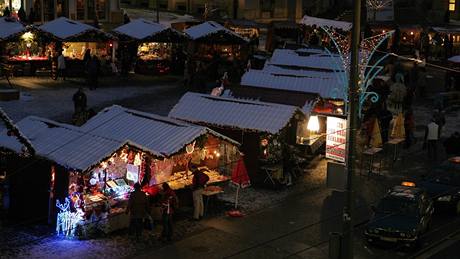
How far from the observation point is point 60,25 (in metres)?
37.0

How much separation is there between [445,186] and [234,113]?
6.48 metres

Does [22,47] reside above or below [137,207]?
above

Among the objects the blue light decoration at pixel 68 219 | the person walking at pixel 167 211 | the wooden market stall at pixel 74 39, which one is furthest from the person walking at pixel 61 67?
the person walking at pixel 167 211

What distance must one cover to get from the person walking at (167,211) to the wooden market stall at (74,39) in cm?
2032

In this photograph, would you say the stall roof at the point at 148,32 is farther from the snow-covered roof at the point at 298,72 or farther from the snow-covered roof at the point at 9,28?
the snow-covered roof at the point at 298,72

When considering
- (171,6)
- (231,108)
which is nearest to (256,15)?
(171,6)

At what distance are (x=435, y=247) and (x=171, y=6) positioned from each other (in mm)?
49057

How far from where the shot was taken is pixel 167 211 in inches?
665

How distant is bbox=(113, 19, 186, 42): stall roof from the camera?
38.4m

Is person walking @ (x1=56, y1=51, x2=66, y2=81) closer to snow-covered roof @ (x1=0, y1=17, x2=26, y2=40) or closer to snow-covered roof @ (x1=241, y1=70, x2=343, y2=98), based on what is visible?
snow-covered roof @ (x1=0, y1=17, x2=26, y2=40)

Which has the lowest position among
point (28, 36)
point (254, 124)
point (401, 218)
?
point (401, 218)

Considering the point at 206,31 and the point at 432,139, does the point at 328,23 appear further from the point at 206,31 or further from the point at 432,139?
the point at 432,139

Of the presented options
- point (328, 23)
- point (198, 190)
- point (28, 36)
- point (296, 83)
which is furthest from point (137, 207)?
point (328, 23)

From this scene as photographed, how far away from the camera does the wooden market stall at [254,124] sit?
2127cm
